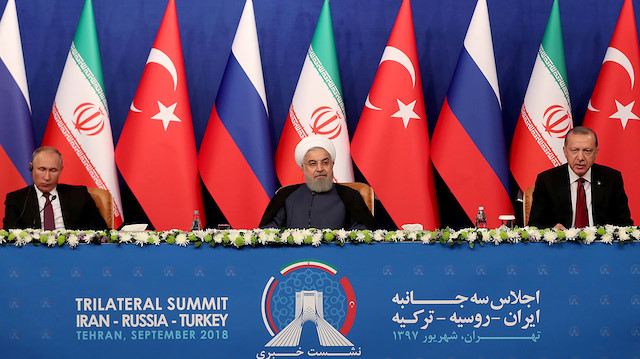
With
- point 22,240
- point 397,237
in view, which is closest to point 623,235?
point 397,237

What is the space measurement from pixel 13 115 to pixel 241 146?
5.18 ft

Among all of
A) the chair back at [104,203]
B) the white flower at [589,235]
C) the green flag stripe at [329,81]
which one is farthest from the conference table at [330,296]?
the green flag stripe at [329,81]

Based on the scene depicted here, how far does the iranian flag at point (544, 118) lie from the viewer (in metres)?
4.31

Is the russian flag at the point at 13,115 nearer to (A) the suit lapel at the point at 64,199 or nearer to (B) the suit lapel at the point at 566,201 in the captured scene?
(A) the suit lapel at the point at 64,199

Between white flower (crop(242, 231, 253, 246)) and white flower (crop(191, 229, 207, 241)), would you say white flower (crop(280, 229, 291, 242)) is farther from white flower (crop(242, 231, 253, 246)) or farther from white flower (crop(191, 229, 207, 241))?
white flower (crop(191, 229, 207, 241))

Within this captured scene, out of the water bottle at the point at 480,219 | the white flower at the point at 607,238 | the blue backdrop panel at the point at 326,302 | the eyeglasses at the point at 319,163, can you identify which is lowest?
the blue backdrop panel at the point at 326,302

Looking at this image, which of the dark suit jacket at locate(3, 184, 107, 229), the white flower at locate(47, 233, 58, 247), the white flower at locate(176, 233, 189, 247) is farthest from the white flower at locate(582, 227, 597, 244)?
the dark suit jacket at locate(3, 184, 107, 229)

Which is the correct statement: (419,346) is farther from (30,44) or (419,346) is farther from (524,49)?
(30,44)

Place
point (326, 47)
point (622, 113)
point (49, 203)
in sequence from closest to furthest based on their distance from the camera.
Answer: point (49, 203) → point (622, 113) → point (326, 47)

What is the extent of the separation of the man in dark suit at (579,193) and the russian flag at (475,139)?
35.1 inches

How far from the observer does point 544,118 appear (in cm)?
435

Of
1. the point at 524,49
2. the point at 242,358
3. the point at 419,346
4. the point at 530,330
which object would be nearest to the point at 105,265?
the point at 242,358

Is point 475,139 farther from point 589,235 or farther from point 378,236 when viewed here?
point 378,236

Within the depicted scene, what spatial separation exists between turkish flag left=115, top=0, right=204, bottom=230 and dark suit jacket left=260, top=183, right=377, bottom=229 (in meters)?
1.11
